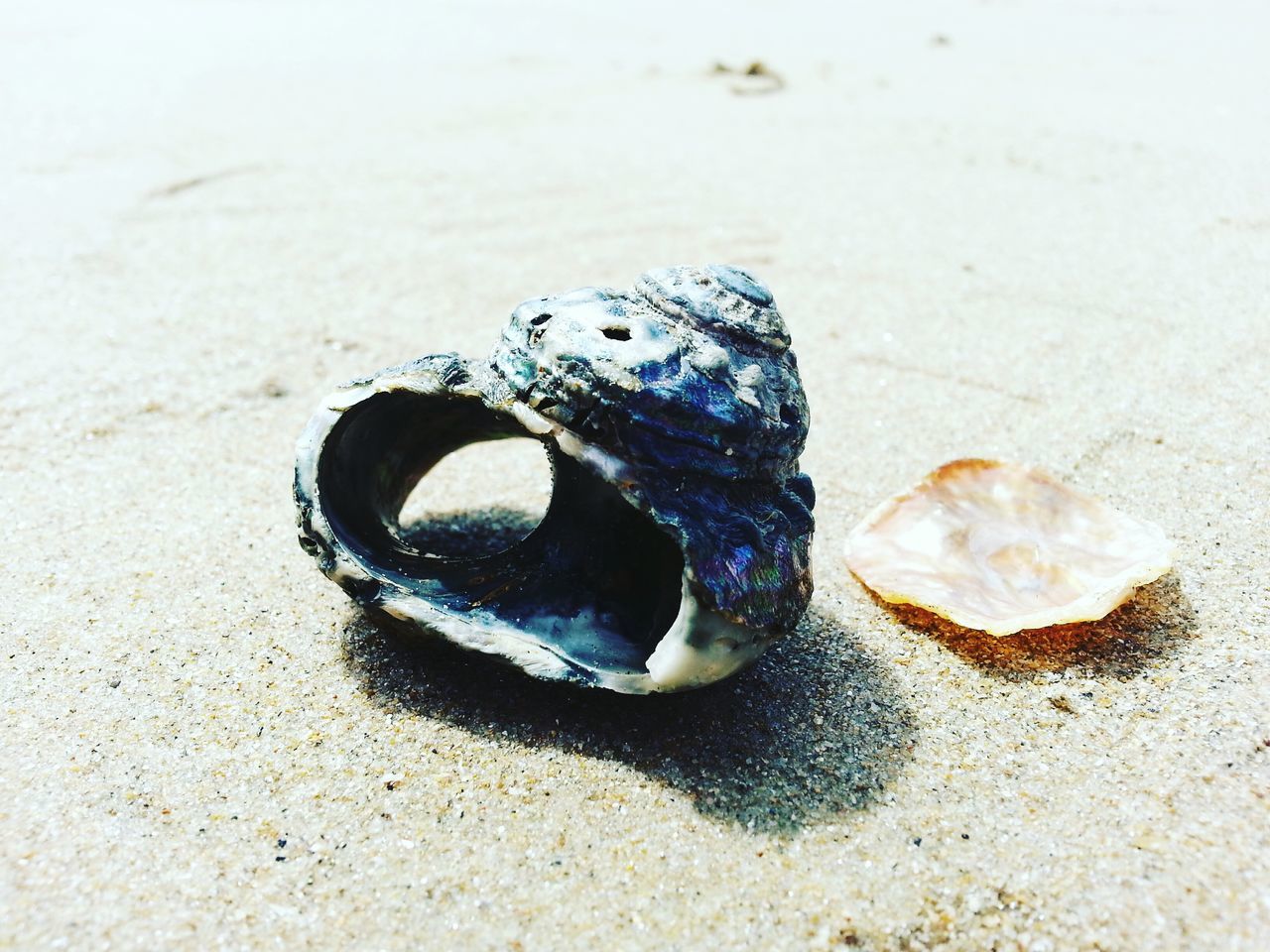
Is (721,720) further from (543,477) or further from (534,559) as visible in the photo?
(543,477)

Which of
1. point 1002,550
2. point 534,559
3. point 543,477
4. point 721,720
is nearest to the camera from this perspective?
point 721,720

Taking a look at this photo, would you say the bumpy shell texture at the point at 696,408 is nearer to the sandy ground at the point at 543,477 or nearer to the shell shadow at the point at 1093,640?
the sandy ground at the point at 543,477

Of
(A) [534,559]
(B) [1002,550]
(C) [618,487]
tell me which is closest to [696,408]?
(C) [618,487]

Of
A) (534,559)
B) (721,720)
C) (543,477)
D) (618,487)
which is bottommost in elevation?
(543,477)

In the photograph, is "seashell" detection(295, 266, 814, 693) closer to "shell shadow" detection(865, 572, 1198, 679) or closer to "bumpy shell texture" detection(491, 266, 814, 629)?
"bumpy shell texture" detection(491, 266, 814, 629)

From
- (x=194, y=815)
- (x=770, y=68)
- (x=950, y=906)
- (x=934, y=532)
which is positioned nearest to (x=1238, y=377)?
(x=934, y=532)

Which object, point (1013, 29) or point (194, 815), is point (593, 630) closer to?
point (194, 815)

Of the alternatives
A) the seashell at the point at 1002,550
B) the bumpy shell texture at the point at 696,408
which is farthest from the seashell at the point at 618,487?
the seashell at the point at 1002,550

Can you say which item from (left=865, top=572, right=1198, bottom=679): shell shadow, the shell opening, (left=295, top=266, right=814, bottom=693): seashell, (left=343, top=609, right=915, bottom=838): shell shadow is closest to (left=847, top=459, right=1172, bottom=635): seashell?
(left=865, top=572, right=1198, bottom=679): shell shadow
